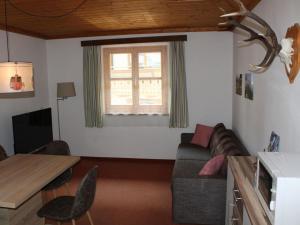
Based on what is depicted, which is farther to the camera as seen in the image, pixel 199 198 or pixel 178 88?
pixel 178 88

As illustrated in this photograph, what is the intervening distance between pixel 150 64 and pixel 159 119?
3.55ft

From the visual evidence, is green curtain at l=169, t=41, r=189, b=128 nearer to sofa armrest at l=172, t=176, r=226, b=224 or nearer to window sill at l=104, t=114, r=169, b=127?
window sill at l=104, t=114, r=169, b=127

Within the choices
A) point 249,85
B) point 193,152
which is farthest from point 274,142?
point 193,152

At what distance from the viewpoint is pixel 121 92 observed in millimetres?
5535

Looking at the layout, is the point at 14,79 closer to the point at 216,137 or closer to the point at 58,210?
the point at 58,210

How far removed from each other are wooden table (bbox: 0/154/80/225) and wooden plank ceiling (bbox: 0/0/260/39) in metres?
1.80

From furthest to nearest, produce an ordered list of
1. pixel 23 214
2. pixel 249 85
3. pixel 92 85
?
1. pixel 92 85
2. pixel 249 85
3. pixel 23 214

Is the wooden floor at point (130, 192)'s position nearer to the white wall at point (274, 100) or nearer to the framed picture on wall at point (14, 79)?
the white wall at point (274, 100)

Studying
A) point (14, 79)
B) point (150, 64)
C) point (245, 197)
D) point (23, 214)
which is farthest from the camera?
point (150, 64)

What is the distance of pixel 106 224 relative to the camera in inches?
128

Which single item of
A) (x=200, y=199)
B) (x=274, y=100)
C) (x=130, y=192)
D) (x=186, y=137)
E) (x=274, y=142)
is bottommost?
(x=130, y=192)

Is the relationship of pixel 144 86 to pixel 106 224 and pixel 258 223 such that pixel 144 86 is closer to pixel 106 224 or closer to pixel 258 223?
pixel 106 224

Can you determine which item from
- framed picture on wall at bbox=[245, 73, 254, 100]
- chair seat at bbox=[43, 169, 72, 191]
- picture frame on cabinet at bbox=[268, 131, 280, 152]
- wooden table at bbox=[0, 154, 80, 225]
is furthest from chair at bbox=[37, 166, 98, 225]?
framed picture on wall at bbox=[245, 73, 254, 100]

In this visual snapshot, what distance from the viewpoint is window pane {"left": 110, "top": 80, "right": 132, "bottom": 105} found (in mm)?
5516
